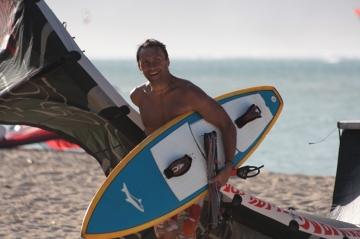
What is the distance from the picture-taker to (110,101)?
4.03m

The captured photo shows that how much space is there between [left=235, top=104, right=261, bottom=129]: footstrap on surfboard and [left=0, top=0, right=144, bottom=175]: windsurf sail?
2.29 feet

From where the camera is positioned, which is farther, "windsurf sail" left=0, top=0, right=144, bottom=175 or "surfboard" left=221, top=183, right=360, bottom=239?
"surfboard" left=221, top=183, right=360, bottom=239

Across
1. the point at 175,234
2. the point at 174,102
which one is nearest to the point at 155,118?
the point at 174,102

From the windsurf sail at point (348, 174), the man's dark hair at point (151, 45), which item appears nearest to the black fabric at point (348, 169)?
the windsurf sail at point (348, 174)

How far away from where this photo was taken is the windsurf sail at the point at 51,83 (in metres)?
3.79

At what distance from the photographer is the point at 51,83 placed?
3.81 m

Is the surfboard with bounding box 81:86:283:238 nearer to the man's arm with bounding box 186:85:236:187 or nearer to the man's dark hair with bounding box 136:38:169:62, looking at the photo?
the man's arm with bounding box 186:85:236:187

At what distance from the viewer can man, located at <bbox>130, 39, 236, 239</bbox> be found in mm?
3561

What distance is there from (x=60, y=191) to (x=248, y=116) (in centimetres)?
368

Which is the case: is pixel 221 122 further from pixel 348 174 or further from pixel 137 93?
pixel 348 174

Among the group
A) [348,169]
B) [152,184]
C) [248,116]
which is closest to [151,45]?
[152,184]

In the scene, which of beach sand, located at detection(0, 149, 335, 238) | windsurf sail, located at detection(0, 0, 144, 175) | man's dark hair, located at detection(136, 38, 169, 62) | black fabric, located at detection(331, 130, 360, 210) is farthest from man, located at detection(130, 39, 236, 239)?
black fabric, located at detection(331, 130, 360, 210)

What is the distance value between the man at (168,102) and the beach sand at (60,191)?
1.96 m

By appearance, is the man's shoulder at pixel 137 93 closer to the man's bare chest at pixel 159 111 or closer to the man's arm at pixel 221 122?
the man's bare chest at pixel 159 111
